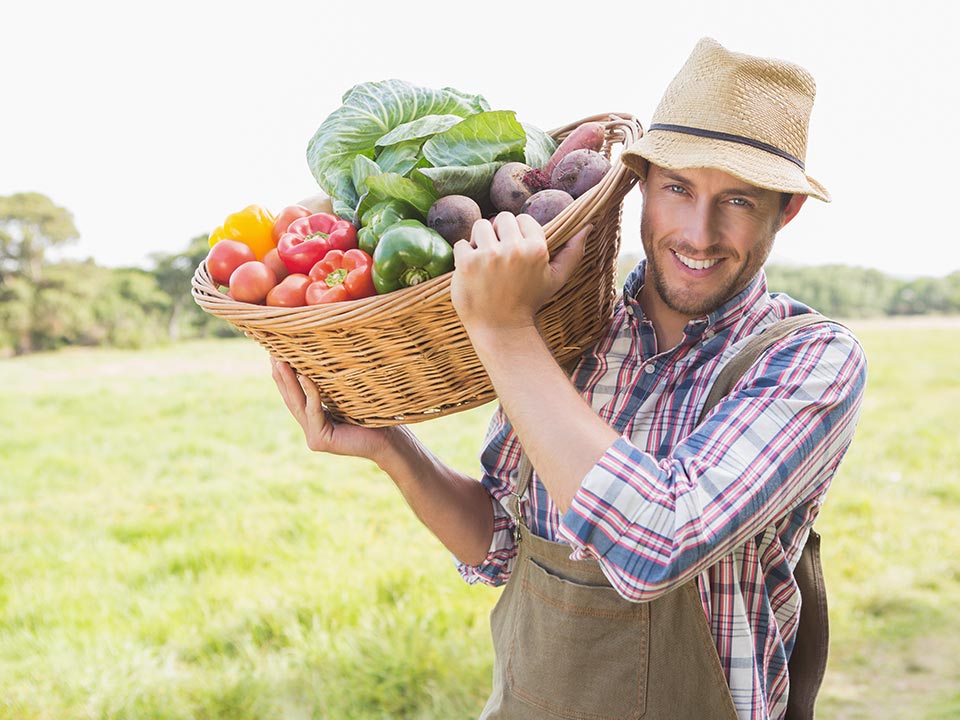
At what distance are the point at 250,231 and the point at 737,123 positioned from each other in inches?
34.9

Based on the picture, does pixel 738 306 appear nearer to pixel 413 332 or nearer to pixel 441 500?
pixel 413 332

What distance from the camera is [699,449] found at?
1.15 metres

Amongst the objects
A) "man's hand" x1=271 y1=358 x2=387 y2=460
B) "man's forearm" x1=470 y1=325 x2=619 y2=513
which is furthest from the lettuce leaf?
"man's forearm" x1=470 y1=325 x2=619 y2=513

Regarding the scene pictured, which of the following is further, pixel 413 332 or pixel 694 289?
pixel 694 289

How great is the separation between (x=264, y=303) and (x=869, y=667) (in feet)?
10.7

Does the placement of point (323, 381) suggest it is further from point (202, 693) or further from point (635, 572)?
point (202, 693)

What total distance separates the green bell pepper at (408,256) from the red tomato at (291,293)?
14 cm

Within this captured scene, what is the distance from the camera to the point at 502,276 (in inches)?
46.4

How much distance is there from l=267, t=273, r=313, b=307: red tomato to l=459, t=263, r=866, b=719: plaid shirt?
0.51 meters

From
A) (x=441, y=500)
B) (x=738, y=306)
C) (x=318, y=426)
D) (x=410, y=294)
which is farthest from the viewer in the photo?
(x=441, y=500)

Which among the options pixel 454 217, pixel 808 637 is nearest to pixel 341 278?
pixel 454 217

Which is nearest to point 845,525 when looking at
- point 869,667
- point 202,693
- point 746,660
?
point 869,667

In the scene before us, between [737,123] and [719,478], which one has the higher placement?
[737,123]

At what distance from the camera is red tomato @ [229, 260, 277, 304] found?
1.44 meters
